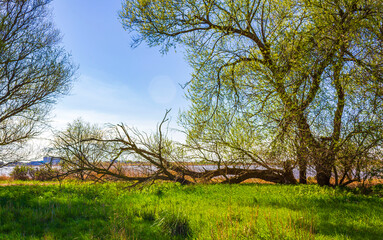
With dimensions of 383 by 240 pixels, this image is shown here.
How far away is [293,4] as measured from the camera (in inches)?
401

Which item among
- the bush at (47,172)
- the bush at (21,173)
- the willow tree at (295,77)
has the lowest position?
the bush at (21,173)

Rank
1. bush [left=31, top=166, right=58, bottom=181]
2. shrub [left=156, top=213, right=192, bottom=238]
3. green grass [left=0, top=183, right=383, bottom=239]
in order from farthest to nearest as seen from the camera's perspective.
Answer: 1. bush [left=31, top=166, right=58, bottom=181]
2. shrub [left=156, top=213, right=192, bottom=238]
3. green grass [left=0, top=183, right=383, bottom=239]

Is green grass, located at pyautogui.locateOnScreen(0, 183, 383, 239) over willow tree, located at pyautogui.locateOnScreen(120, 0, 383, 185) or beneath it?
beneath

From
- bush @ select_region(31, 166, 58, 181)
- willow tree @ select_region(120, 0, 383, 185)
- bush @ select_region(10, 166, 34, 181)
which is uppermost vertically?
willow tree @ select_region(120, 0, 383, 185)

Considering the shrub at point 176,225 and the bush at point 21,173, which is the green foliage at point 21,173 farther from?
the shrub at point 176,225

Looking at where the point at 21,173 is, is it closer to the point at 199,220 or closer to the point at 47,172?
the point at 47,172

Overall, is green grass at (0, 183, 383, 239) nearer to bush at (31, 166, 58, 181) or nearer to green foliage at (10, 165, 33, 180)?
bush at (31, 166, 58, 181)

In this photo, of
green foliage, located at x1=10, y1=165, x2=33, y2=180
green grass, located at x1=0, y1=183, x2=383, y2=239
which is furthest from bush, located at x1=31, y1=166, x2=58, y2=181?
green grass, located at x1=0, y1=183, x2=383, y2=239

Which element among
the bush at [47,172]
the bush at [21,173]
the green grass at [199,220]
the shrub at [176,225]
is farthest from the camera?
the bush at [21,173]

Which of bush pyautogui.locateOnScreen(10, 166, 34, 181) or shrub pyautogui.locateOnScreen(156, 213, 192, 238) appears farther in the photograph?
bush pyautogui.locateOnScreen(10, 166, 34, 181)

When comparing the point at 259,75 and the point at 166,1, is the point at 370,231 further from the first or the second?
the point at 166,1

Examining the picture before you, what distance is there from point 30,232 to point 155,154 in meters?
5.61

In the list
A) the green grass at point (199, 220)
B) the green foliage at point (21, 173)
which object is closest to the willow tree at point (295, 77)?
the green grass at point (199, 220)

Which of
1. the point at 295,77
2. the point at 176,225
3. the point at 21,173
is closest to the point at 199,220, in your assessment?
the point at 176,225
